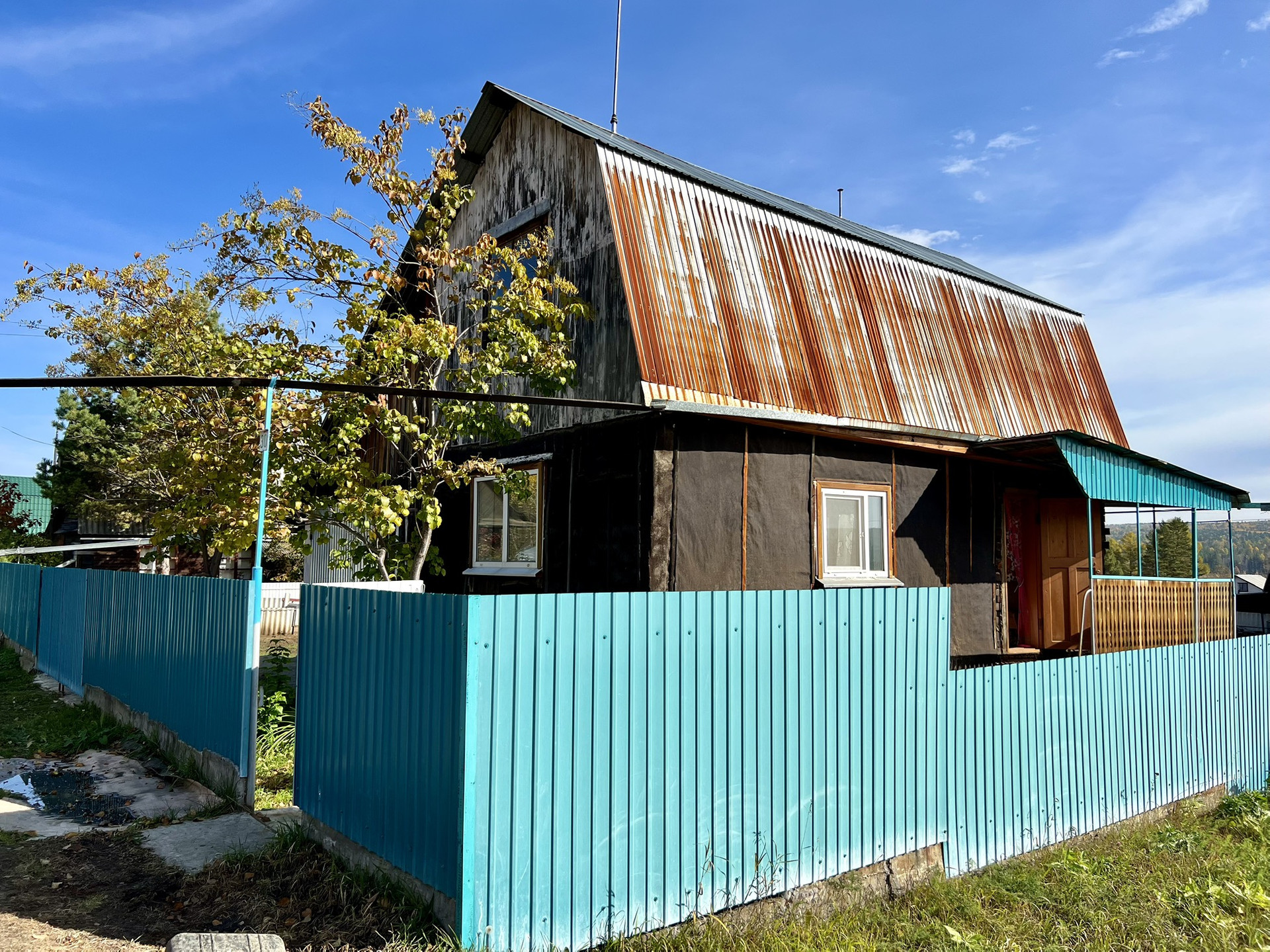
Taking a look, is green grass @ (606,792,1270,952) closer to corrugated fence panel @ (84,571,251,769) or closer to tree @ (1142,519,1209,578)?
corrugated fence panel @ (84,571,251,769)

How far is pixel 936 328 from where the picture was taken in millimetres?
11961

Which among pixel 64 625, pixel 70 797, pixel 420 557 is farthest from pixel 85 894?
pixel 64 625

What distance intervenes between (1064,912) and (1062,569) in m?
7.70

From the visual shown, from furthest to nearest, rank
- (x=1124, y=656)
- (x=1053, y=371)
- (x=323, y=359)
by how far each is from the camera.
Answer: (x=1053, y=371) < (x=323, y=359) < (x=1124, y=656)

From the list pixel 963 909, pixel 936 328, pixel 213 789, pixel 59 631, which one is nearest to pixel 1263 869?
pixel 963 909

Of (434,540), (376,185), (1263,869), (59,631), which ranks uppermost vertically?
(376,185)

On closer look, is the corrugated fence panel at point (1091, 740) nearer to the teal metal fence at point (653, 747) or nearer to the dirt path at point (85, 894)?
the teal metal fence at point (653, 747)

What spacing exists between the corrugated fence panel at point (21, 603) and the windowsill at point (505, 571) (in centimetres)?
763

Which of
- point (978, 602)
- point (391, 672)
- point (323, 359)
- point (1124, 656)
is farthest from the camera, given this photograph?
point (978, 602)

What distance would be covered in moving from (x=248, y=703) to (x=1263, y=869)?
777 cm

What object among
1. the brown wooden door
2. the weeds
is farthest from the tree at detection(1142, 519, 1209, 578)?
the weeds

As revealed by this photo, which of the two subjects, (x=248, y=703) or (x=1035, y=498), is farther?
(x=1035, y=498)

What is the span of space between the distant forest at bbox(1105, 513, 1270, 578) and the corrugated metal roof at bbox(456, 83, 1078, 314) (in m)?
5.25

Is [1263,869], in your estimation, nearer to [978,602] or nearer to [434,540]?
[978,602]
